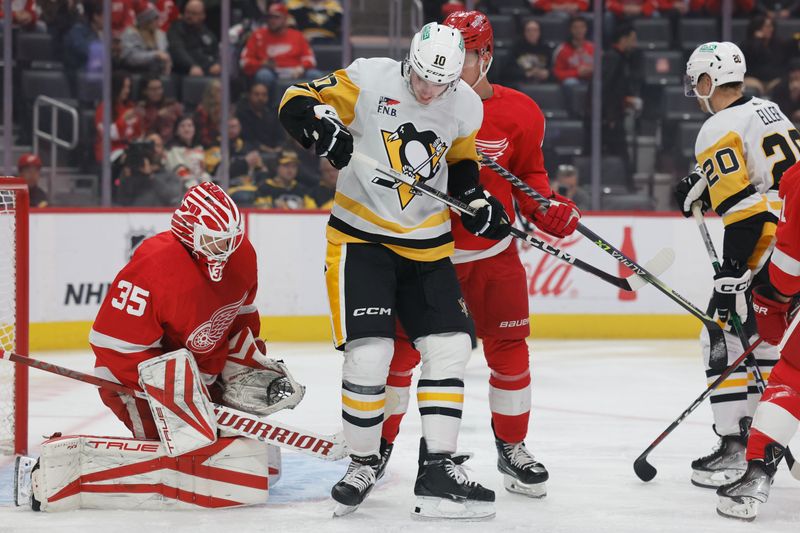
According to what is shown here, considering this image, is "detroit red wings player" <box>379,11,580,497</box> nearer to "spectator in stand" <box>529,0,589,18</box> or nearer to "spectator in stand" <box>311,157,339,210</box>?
"spectator in stand" <box>311,157,339,210</box>

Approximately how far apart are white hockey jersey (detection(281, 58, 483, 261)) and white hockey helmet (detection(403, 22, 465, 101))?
11 cm

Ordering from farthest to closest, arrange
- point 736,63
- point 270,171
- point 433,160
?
point 270,171, point 736,63, point 433,160

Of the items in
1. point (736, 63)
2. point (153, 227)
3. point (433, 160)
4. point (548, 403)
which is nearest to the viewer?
point (433, 160)

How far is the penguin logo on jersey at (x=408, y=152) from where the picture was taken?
8.81 feet

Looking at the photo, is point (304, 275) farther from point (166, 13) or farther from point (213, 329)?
point (213, 329)

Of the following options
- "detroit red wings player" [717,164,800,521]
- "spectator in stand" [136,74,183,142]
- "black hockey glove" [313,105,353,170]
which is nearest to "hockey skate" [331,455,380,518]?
"black hockey glove" [313,105,353,170]

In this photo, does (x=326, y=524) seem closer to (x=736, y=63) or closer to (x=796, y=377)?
(x=796, y=377)

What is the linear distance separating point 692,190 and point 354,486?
1.27 meters

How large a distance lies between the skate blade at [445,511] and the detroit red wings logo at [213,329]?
0.62 metres

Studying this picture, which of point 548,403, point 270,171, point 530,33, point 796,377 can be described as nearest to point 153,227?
point 270,171

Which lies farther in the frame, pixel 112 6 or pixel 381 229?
pixel 112 6

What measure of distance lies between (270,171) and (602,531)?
3949mm

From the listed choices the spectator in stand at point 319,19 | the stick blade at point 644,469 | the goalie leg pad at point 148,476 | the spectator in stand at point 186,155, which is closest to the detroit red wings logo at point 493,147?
the stick blade at point 644,469

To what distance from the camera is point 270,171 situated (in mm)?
6184
